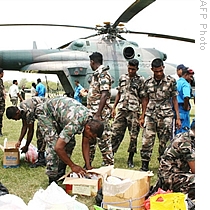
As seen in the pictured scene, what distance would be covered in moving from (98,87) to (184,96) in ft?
4.41

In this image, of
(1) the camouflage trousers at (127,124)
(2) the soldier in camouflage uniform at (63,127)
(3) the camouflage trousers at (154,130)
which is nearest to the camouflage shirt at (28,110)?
(2) the soldier in camouflage uniform at (63,127)

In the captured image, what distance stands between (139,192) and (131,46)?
892cm

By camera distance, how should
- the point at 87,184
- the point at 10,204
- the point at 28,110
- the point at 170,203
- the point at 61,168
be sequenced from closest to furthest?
the point at 10,204 → the point at 170,203 → the point at 87,184 → the point at 61,168 → the point at 28,110

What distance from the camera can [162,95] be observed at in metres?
5.15

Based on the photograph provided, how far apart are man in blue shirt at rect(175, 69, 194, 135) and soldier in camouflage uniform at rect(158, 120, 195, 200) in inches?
79.9

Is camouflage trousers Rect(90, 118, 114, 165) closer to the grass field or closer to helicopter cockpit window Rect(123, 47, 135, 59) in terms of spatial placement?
the grass field

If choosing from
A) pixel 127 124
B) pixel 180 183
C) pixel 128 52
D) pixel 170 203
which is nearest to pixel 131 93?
pixel 127 124

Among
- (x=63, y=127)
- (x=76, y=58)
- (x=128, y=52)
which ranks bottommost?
(x=63, y=127)

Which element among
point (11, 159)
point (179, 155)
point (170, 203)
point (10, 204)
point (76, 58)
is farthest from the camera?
point (76, 58)

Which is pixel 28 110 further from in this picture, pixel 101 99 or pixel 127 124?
pixel 127 124

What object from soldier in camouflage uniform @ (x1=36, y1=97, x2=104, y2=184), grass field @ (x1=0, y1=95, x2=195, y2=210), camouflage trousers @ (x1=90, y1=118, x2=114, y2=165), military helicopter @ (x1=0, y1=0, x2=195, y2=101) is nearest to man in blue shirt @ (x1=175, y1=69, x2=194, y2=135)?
grass field @ (x1=0, y1=95, x2=195, y2=210)

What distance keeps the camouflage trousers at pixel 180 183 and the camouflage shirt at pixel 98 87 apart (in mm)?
1702

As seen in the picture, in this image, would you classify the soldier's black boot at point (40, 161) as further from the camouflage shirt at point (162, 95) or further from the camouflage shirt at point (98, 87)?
the camouflage shirt at point (162, 95)

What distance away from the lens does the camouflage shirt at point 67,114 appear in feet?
12.9
